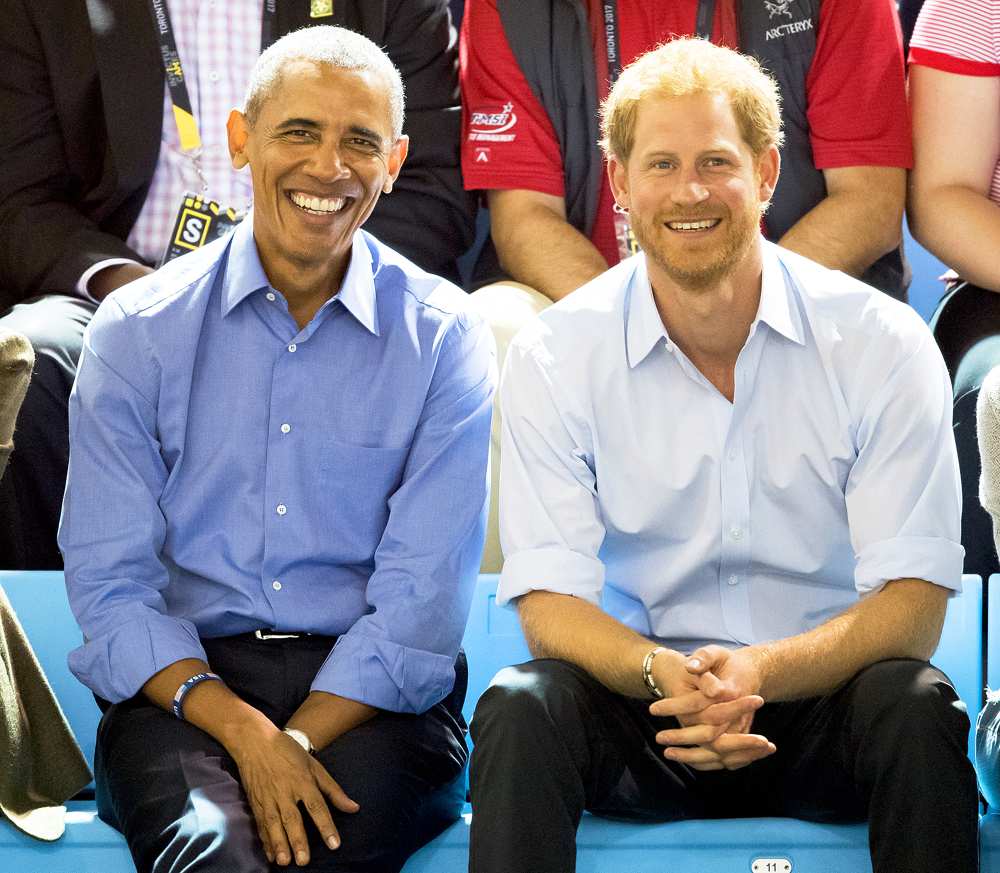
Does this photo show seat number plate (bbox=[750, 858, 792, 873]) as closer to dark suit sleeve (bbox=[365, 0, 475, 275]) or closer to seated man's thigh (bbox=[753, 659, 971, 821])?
seated man's thigh (bbox=[753, 659, 971, 821])

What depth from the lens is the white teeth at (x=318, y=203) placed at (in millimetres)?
2264

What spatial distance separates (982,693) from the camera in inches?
87.5

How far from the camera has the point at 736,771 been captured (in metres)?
1.96

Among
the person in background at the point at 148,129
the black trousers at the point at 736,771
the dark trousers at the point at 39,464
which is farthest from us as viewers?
the person in background at the point at 148,129

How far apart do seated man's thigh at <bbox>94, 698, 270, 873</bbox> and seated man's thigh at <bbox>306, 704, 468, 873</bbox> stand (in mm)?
97

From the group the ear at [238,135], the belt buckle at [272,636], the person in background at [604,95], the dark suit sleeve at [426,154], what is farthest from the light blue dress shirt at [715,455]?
the dark suit sleeve at [426,154]

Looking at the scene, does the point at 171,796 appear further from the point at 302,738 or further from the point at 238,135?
the point at 238,135

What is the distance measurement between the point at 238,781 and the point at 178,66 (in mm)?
1627

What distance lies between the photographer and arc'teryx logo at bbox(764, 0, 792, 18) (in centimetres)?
301

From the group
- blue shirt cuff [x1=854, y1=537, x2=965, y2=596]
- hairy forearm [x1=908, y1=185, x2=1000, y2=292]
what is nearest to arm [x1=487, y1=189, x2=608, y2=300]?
hairy forearm [x1=908, y1=185, x2=1000, y2=292]

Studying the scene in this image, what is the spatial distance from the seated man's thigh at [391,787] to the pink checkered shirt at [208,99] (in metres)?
1.36

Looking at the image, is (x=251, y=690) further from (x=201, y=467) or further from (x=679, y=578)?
(x=679, y=578)

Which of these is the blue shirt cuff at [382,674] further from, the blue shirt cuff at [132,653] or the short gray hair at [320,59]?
the short gray hair at [320,59]

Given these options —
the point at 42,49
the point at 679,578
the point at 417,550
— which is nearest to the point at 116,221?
Result: the point at 42,49
